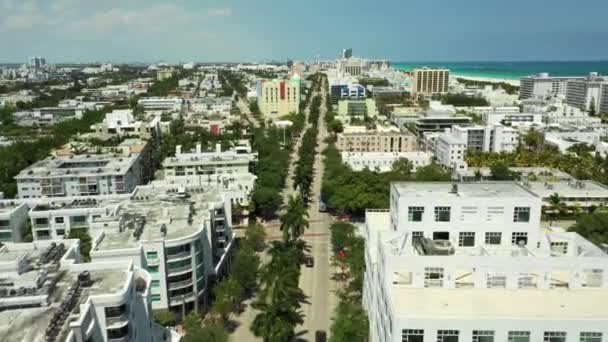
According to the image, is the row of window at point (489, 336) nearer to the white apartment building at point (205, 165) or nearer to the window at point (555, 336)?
the window at point (555, 336)

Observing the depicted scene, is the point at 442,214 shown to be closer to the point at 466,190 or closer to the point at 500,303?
the point at 466,190

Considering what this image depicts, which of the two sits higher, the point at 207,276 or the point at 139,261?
the point at 139,261

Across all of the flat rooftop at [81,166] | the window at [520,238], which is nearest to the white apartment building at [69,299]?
the window at [520,238]

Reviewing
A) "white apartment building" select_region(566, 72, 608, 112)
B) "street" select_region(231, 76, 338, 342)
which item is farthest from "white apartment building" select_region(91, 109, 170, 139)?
"white apartment building" select_region(566, 72, 608, 112)

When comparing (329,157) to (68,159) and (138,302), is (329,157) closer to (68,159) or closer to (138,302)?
(68,159)

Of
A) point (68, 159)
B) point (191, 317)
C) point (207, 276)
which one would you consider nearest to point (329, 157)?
point (68, 159)

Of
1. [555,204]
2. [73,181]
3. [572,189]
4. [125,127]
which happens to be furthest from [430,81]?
[73,181]
